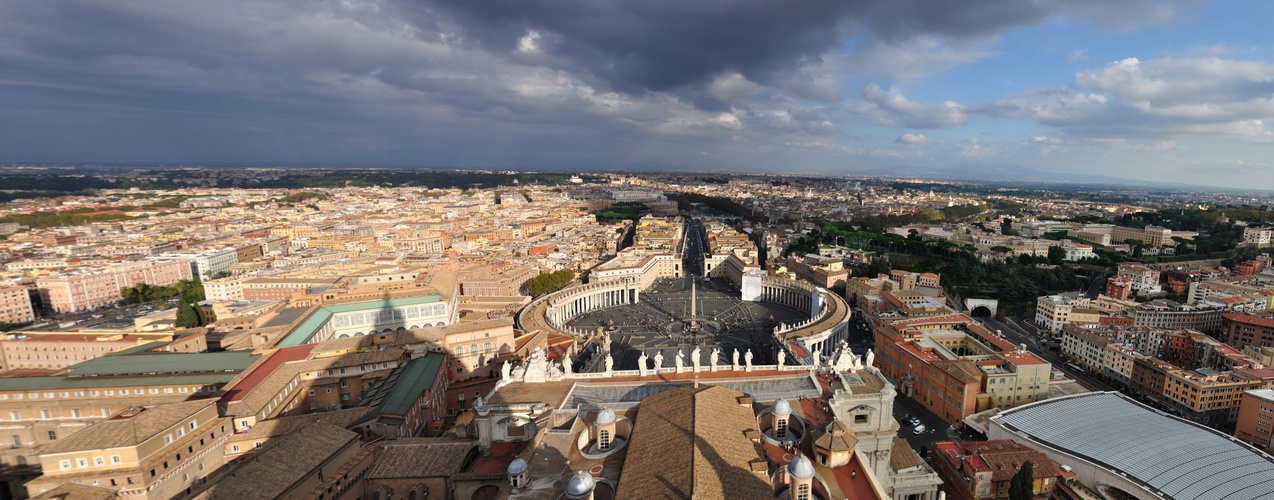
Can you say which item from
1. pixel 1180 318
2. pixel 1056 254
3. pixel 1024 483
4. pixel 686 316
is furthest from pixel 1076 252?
pixel 1024 483

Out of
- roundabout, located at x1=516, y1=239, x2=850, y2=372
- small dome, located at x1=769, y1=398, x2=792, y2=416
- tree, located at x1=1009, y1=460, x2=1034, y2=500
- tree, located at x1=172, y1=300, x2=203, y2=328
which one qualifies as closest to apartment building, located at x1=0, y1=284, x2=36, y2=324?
tree, located at x1=172, y1=300, x2=203, y2=328

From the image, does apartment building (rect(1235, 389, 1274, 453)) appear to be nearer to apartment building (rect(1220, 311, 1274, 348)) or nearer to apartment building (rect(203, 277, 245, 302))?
apartment building (rect(1220, 311, 1274, 348))

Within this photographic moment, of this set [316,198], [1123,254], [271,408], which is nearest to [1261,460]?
[271,408]

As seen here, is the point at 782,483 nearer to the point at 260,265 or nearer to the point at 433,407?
the point at 433,407

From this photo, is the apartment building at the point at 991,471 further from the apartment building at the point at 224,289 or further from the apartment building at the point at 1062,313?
the apartment building at the point at 224,289

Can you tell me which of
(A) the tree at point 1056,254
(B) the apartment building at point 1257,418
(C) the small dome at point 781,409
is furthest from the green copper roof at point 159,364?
(A) the tree at point 1056,254
